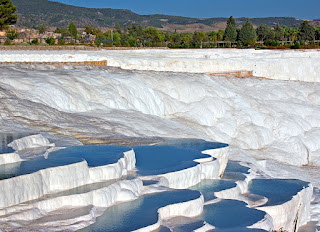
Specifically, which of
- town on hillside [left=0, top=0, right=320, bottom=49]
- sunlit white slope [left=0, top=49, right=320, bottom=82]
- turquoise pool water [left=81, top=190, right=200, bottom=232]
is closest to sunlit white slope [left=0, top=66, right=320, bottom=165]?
sunlit white slope [left=0, top=49, right=320, bottom=82]

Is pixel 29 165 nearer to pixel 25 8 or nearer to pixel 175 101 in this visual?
pixel 175 101

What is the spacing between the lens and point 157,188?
27.2 ft

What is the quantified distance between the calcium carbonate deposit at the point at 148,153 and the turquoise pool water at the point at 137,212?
0.5 inches

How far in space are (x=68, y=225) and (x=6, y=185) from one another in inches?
34.7

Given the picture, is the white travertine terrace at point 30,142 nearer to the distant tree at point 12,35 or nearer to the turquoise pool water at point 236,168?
the turquoise pool water at point 236,168

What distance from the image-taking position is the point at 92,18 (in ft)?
389

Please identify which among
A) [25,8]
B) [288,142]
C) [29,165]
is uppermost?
[25,8]

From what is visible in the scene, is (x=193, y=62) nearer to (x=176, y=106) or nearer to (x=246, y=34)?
(x=176, y=106)

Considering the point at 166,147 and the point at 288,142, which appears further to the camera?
the point at 288,142

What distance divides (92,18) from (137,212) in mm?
113814

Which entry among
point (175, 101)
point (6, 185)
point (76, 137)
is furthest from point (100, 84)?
point (6, 185)

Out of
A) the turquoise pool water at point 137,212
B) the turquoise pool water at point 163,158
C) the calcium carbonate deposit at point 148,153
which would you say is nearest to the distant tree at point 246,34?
the calcium carbonate deposit at point 148,153

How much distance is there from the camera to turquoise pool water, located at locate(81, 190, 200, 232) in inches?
269

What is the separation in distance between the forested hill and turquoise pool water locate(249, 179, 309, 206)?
83877 mm
